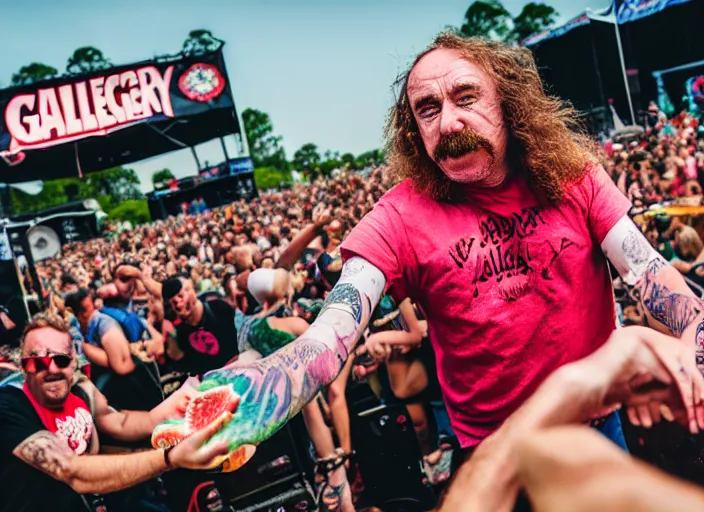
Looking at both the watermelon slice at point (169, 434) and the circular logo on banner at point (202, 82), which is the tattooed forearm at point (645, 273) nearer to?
the watermelon slice at point (169, 434)

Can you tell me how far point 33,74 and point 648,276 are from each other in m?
5.06

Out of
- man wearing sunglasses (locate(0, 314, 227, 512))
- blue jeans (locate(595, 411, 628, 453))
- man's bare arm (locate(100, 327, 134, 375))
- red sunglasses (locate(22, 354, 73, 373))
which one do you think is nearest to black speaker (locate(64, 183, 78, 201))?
man's bare arm (locate(100, 327, 134, 375))

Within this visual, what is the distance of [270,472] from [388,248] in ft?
7.65

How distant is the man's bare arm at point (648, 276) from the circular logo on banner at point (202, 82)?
13.1 ft

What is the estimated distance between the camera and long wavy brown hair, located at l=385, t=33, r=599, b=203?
1746mm

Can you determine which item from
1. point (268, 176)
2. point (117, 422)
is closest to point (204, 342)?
point (117, 422)

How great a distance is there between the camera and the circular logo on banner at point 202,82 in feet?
15.7

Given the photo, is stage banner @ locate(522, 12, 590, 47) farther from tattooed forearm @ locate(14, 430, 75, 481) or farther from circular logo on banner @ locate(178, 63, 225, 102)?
tattooed forearm @ locate(14, 430, 75, 481)

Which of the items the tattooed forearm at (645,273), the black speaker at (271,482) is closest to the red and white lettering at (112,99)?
the black speaker at (271,482)

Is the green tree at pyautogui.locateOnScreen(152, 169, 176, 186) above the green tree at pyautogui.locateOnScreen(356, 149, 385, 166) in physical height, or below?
above

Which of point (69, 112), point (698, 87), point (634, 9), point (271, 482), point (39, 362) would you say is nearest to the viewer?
point (39, 362)

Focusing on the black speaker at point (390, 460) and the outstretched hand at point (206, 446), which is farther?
the black speaker at point (390, 460)

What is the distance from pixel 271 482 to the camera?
3.35 metres

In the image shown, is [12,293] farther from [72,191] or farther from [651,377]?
[651,377]
